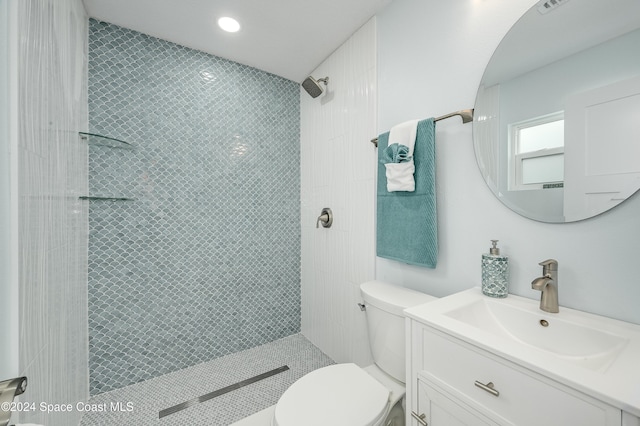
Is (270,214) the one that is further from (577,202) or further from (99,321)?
(577,202)

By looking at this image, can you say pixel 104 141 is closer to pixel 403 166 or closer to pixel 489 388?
pixel 403 166

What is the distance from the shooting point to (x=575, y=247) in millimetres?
871

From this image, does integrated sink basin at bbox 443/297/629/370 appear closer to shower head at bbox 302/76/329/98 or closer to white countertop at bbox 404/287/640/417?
white countertop at bbox 404/287/640/417

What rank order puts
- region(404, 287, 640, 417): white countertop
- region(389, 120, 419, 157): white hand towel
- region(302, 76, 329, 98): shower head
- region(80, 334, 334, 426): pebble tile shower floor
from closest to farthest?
region(404, 287, 640, 417): white countertop < region(389, 120, 419, 157): white hand towel < region(80, 334, 334, 426): pebble tile shower floor < region(302, 76, 329, 98): shower head

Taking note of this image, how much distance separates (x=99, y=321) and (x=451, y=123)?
7.46 feet

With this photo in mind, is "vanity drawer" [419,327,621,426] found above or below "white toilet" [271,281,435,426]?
above

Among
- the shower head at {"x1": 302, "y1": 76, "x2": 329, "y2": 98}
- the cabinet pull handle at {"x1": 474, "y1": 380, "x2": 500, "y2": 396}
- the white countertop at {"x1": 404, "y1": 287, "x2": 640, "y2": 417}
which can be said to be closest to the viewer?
the white countertop at {"x1": 404, "y1": 287, "x2": 640, "y2": 417}

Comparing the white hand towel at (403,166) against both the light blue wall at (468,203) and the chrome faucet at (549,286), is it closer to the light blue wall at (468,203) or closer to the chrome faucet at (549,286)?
the light blue wall at (468,203)

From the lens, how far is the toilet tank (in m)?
1.16

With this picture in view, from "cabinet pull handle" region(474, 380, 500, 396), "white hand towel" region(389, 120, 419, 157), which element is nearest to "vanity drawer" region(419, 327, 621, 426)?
"cabinet pull handle" region(474, 380, 500, 396)

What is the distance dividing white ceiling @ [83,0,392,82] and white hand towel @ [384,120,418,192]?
0.80 meters

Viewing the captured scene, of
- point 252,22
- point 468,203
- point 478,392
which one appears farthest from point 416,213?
point 252,22

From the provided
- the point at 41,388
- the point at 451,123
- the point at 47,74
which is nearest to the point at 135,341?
the point at 41,388

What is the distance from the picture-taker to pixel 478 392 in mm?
727
